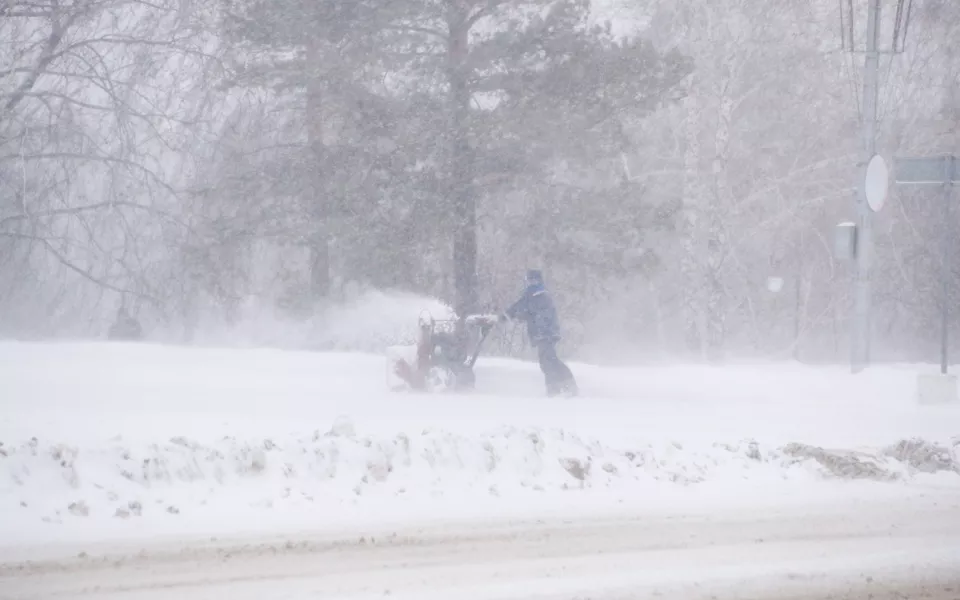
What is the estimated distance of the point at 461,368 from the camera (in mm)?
14359

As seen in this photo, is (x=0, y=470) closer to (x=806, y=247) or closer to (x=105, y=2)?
(x=105, y=2)

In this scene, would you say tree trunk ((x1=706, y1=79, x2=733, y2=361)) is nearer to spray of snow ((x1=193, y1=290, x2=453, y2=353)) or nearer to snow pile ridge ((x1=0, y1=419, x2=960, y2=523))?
spray of snow ((x1=193, y1=290, x2=453, y2=353))

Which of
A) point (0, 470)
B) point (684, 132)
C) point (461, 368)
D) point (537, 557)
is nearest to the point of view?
point (537, 557)

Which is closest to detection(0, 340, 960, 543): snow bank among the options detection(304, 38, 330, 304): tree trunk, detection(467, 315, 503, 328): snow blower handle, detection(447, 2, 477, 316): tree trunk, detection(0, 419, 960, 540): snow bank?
detection(0, 419, 960, 540): snow bank

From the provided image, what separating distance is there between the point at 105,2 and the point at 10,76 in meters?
2.01

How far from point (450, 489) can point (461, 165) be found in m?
8.50

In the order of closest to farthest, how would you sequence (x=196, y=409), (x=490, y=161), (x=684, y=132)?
(x=196, y=409) < (x=490, y=161) < (x=684, y=132)

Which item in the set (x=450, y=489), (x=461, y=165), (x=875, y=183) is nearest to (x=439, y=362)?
(x=461, y=165)

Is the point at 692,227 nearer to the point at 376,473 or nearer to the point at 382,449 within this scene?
the point at 382,449

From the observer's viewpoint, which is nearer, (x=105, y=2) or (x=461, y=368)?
(x=461, y=368)

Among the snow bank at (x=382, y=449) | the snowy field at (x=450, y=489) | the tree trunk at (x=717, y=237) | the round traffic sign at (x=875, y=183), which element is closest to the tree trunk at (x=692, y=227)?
the tree trunk at (x=717, y=237)

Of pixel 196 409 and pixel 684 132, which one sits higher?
pixel 684 132

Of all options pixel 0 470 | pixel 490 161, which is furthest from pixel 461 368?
pixel 0 470

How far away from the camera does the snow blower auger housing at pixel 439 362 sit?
46.2 feet
